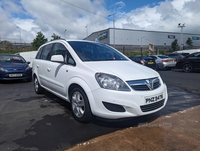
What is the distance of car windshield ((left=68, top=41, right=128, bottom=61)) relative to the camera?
3.57 metres

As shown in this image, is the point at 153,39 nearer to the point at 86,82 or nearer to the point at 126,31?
the point at 126,31

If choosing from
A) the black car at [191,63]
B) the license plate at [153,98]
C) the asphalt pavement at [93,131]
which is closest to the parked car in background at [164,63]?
the black car at [191,63]

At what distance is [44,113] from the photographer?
381cm

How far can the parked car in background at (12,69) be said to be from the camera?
7.50 metres

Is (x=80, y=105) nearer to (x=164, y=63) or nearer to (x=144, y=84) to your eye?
(x=144, y=84)

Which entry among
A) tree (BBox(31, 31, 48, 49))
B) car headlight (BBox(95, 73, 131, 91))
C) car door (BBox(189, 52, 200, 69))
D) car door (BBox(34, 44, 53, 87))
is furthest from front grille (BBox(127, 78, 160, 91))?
tree (BBox(31, 31, 48, 49))

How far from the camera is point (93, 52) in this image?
384cm

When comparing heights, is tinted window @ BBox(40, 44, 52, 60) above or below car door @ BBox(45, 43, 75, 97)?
above

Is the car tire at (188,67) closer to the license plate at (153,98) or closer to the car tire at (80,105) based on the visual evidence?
the license plate at (153,98)

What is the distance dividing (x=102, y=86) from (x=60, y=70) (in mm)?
1379

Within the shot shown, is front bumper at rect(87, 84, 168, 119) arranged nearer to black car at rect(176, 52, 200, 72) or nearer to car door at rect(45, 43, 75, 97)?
car door at rect(45, 43, 75, 97)

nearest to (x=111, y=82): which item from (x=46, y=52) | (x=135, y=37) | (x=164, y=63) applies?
(x=46, y=52)

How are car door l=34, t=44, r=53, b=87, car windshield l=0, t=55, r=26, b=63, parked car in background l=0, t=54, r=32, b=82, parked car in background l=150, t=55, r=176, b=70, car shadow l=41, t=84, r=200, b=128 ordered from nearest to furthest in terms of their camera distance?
car shadow l=41, t=84, r=200, b=128 < car door l=34, t=44, r=53, b=87 < parked car in background l=0, t=54, r=32, b=82 < car windshield l=0, t=55, r=26, b=63 < parked car in background l=150, t=55, r=176, b=70

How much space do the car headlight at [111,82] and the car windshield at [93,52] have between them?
2.63 feet
